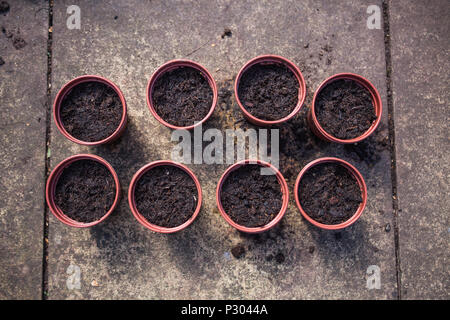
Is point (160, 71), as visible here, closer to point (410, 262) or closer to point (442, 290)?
point (410, 262)

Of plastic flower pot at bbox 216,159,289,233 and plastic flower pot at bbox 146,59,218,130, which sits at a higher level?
plastic flower pot at bbox 146,59,218,130

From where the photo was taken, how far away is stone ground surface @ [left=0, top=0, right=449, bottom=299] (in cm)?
208

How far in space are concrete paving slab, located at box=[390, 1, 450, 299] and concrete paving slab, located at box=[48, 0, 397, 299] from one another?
0.13 metres

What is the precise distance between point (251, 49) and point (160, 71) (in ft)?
2.28

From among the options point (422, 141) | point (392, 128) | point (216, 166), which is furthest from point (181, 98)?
point (422, 141)

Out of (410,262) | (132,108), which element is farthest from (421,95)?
(132,108)

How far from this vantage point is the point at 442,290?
2.12 metres

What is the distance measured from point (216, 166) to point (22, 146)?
138 cm

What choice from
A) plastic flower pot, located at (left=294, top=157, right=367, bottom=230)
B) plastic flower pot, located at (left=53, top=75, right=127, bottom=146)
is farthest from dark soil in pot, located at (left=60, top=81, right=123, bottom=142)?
plastic flower pot, located at (left=294, top=157, right=367, bottom=230)

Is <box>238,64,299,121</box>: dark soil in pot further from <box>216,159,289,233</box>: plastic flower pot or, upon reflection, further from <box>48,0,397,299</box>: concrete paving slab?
<box>216,159,289,233</box>: plastic flower pot

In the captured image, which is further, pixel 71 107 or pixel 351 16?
pixel 351 16

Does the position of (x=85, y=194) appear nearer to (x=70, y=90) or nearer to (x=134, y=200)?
(x=134, y=200)

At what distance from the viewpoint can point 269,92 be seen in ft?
6.34

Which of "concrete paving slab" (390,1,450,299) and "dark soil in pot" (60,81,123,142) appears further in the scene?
"concrete paving slab" (390,1,450,299)
